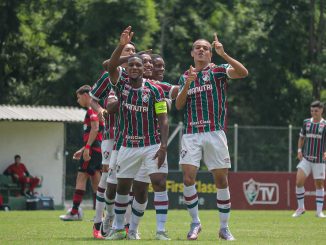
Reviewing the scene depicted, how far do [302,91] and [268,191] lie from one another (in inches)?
535

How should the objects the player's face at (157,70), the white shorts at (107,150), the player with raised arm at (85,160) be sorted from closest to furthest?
the player's face at (157,70) < the white shorts at (107,150) < the player with raised arm at (85,160)

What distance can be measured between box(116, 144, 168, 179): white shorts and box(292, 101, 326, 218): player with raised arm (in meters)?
10.2

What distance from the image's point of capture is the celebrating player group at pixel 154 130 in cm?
1279

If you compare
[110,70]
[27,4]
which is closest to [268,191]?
→ [27,4]

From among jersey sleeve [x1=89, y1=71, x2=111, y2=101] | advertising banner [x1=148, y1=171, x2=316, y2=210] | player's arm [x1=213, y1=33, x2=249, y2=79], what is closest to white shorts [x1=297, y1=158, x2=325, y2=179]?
advertising banner [x1=148, y1=171, x2=316, y2=210]

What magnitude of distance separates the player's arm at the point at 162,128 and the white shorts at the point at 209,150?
0.75 metres

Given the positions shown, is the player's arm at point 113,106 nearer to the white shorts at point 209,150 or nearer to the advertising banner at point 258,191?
the white shorts at point 209,150

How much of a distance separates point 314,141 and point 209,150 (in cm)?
1009

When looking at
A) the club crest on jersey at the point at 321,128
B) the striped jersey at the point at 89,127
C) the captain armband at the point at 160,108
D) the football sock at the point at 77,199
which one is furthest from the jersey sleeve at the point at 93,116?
the club crest on jersey at the point at 321,128

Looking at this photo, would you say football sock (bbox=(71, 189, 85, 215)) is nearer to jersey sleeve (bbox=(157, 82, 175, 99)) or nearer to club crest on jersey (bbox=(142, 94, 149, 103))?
jersey sleeve (bbox=(157, 82, 175, 99))

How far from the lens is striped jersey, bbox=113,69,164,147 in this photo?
12.8 m

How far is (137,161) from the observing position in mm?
12828

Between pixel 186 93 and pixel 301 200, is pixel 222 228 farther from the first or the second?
pixel 301 200

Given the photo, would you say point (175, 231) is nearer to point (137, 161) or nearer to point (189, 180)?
point (189, 180)
